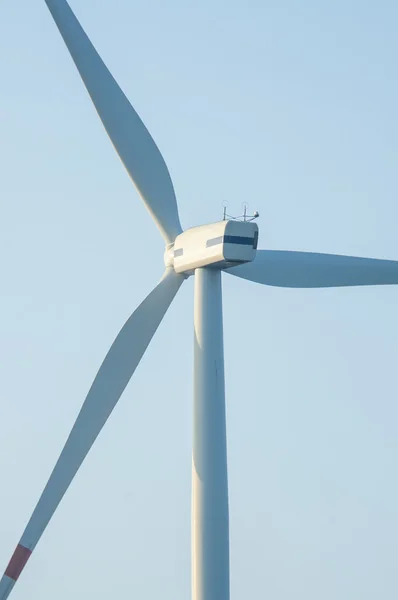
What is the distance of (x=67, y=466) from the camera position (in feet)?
141

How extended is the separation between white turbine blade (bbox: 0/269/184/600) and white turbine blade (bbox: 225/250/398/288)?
2521 millimetres

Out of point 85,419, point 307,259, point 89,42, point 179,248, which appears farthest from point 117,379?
point 89,42

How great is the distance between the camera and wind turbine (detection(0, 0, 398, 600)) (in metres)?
41.7

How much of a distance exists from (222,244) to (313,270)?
501 cm

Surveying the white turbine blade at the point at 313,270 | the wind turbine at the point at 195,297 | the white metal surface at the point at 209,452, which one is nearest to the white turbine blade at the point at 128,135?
the wind turbine at the point at 195,297


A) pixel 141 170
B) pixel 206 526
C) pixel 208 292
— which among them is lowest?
pixel 206 526

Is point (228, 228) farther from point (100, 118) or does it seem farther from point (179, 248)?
point (100, 118)

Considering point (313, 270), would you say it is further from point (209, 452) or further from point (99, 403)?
point (99, 403)

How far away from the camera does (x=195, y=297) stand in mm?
44000

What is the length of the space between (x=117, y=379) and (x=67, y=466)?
314cm

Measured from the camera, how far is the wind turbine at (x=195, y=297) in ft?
137

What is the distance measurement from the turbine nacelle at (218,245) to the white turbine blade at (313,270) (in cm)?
128

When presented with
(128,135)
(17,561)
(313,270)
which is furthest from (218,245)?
(17,561)

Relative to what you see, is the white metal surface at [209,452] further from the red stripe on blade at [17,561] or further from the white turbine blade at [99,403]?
the red stripe on blade at [17,561]
